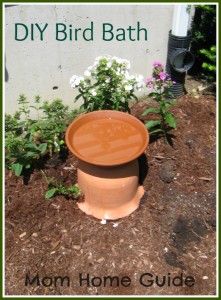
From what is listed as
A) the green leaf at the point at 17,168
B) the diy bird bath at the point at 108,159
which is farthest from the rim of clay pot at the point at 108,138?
the green leaf at the point at 17,168

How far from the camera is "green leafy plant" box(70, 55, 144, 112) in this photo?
4039 mm

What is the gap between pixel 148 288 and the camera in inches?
133

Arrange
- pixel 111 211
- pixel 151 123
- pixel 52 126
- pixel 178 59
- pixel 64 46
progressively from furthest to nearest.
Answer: pixel 178 59
pixel 64 46
pixel 151 123
pixel 52 126
pixel 111 211

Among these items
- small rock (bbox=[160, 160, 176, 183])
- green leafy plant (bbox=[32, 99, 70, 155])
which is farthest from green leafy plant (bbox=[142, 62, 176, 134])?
green leafy plant (bbox=[32, 99, 70, 155])

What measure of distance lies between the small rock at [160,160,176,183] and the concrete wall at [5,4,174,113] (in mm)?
1520

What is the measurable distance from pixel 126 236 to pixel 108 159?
2.54 feet

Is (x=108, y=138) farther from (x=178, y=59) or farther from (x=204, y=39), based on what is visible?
(x=204, y=39)

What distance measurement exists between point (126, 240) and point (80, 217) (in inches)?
20.3

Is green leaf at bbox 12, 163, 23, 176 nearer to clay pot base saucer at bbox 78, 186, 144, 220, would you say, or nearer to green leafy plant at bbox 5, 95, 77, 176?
green leafy plant at bbox 5, 95, 77, 176

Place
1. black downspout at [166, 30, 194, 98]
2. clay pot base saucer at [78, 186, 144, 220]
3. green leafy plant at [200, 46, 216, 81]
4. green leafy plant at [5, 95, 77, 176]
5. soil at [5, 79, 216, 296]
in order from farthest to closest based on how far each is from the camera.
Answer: green leafy plant at [200, 46, 216, 81]
black downspout at [166, 30, 194, 98]
green leafy plant at [5, 95, 77, 176]
clay pot base saucer at [78, 186, 144, 220]
soil at [5, 79, 216, 296]

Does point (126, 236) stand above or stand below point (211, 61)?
below

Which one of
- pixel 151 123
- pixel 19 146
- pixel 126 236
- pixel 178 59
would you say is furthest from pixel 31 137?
pixel 178 59

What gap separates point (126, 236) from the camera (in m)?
3.72

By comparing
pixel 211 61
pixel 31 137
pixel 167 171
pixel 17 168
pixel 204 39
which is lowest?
pixel 167 171
